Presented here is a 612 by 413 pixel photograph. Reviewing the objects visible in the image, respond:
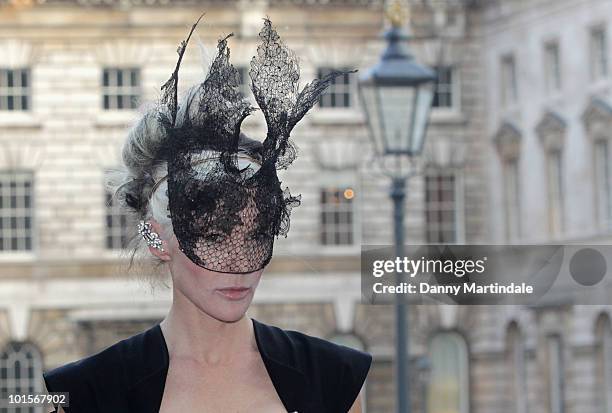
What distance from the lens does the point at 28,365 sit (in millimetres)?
42031

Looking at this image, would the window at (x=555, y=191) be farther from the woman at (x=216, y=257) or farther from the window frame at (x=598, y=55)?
the woman at (x=216, y=257)

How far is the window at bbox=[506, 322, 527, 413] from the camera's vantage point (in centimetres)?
4109

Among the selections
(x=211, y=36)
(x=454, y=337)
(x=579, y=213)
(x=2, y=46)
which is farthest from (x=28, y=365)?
(x=211, y=36)

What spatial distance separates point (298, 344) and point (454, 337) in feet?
136

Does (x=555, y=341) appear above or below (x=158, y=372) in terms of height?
below

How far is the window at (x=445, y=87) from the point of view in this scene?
44250 millimetres

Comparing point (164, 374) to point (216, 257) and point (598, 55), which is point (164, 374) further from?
A: point (598, 55)

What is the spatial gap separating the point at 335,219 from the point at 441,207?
104 inches

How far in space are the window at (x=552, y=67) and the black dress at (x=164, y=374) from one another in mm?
38406

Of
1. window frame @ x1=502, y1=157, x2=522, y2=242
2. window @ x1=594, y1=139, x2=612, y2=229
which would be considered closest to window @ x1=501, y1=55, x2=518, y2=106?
window frame @ x1=502, y1=157, x2=522, y2=242

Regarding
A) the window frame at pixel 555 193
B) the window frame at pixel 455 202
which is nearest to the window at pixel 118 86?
the window frame at pixel 455 202

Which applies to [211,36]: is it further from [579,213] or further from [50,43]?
[50,43]

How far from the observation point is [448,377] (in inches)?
1667

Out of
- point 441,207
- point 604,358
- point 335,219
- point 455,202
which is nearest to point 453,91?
point 455,202
